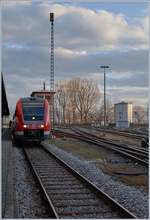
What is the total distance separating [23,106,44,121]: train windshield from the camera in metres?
22.5

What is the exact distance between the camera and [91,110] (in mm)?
89625

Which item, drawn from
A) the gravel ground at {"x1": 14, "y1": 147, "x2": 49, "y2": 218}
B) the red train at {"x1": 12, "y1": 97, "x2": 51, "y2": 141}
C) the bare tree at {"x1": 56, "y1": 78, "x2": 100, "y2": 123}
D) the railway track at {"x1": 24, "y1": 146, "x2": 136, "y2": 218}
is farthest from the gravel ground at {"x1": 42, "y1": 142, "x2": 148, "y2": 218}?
the bare tree at {"x1": 56, "y1": 78, "x2": 100, "y2": 123}

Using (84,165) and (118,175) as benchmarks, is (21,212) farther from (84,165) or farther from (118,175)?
(84,165)

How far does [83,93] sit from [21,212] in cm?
8244

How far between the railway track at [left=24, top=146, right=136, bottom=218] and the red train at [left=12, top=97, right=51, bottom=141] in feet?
31.9

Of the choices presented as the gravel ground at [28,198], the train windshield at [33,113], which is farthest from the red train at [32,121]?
the gravel ground at [28,198]

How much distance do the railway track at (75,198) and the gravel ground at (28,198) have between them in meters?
0.21

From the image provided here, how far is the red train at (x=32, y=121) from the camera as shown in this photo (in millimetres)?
22219

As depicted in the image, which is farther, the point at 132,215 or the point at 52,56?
the point at 52,56

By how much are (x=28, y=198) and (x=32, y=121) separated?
13.7 metres

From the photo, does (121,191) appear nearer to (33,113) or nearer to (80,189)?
(80,189)

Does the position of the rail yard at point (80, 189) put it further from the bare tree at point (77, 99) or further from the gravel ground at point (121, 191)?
the bare tree at point (77, 99)

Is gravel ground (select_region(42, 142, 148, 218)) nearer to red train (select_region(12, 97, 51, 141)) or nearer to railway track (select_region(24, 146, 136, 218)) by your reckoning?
railway track (select_region(24, 146, 136, 218))

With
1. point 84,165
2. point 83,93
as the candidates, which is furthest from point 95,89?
point 84,165
